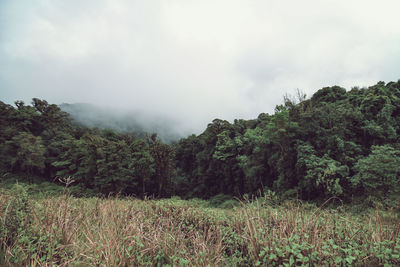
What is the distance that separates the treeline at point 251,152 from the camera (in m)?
13.1

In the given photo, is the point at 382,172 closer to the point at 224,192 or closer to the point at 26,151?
the point at 224,192

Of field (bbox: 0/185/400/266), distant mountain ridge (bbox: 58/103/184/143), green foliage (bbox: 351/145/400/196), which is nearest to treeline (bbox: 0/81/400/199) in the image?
green foliage (bbox: 351/145/400/196)

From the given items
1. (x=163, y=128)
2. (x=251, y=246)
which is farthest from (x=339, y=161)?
(x=163, y=128)

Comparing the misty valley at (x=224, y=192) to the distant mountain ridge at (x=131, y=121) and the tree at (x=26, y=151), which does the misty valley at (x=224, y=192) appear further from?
the distant mountain ridge at (x=131, y=121)

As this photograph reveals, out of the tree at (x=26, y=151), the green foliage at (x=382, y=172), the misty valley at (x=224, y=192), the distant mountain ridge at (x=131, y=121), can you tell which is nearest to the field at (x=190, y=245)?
the misty valley at (x=224, y=192)

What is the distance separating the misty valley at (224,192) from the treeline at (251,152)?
0.12 metres

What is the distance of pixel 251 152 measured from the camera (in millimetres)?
22391

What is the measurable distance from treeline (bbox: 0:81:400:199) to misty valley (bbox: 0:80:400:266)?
0.38 ft

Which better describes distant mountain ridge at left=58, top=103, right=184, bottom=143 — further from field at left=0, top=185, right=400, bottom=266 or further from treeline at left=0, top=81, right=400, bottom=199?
field at left=0, top=185, right=400, bottom=266

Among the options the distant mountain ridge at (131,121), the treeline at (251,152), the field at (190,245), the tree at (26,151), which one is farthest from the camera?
the distant mountain ridge at (131,121)

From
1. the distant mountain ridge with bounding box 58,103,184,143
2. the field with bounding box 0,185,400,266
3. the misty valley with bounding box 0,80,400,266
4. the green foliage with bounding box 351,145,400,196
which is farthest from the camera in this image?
the distant mountain ridge with bounding box 58,103,184,143

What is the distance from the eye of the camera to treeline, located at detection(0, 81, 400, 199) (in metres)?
13.1

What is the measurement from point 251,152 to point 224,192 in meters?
7.40

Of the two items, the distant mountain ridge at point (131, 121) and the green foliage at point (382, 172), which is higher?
the distant mountain ridge at point (131, 121)
